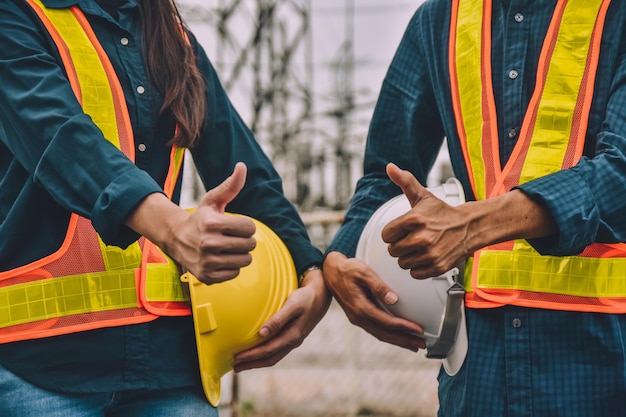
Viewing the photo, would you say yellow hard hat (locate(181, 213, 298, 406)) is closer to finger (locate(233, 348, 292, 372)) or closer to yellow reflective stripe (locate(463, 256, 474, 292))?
finger (locate(233, 348, 292, 372))

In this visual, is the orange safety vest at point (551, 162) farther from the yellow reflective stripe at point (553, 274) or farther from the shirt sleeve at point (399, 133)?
the shirt sleeve at point (399, 133)

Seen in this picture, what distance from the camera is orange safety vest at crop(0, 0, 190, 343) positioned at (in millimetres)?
2131

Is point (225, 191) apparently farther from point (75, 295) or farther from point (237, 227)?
point (75, 295)

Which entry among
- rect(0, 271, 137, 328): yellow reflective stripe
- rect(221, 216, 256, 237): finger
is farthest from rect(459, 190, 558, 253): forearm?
rect(0, 271, 137, 328): yellow reflective stripe

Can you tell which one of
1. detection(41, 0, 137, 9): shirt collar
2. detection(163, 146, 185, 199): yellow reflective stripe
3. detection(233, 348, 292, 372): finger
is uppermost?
detection(41, 0, 137, 9): shirt collar

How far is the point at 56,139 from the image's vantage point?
2.01 metres

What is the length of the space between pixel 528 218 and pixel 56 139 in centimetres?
103

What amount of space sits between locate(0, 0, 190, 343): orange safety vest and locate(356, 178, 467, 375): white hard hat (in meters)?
0.53

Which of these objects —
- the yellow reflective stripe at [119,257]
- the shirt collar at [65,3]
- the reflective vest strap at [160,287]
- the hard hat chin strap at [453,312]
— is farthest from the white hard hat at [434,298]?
the shirt collar at [65,3]

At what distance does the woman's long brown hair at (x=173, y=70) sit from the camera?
2389 mm

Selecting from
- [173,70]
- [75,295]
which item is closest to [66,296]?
[75,295]

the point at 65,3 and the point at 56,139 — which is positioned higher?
the point at 65,3

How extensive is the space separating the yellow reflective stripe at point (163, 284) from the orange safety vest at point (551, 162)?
2.36 feet

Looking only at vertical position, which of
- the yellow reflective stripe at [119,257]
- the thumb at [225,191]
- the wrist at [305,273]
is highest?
the thumb at [225,191]
